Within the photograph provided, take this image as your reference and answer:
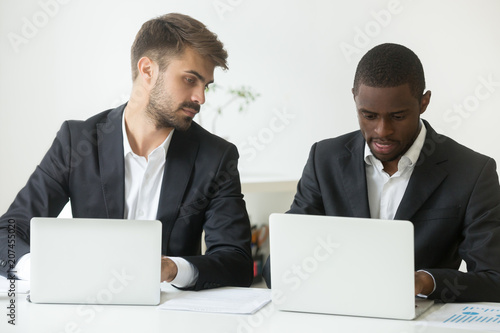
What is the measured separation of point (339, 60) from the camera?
13.5 ft

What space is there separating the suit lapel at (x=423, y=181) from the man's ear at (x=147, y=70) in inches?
36.2

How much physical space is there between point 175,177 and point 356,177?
569 mm

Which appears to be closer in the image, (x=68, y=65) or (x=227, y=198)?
(x=227, y=198)

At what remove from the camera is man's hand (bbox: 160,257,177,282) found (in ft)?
5.39

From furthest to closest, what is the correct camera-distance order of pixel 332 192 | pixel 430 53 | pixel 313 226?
1. pixel 430 53
2. pixel 332 192
3. pixel 313 226

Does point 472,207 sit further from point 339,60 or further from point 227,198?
point 339,60

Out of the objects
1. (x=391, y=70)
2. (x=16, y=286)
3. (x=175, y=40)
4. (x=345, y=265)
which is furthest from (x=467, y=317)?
(x=175, y=40)

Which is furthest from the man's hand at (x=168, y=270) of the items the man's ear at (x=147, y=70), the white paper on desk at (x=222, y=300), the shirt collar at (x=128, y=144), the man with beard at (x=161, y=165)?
the man's ear at (x=147, y=70)

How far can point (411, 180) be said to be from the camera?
187cm

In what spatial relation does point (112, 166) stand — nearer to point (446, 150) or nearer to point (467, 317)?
point (446, 150)

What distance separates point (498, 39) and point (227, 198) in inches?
101

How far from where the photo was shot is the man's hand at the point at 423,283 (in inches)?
59.9

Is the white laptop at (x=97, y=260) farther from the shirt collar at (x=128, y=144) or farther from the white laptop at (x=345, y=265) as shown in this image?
the shirt collar at (x=128, y=144)

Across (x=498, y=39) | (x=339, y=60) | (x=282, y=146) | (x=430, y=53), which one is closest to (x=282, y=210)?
(x=282, y=146)
